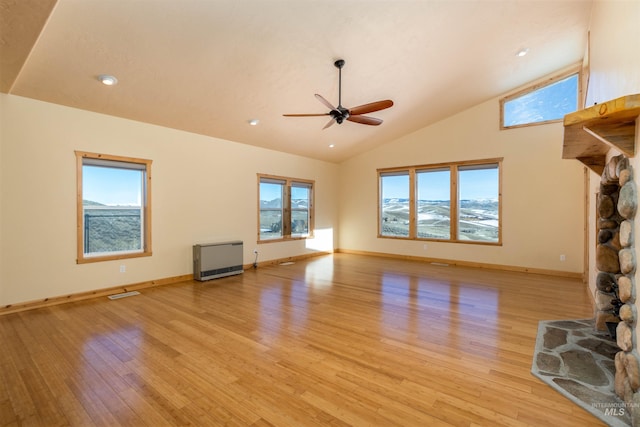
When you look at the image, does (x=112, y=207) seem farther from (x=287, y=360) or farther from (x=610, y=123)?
(x=610, y=123)

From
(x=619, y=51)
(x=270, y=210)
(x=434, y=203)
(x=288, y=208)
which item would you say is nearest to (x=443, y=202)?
(x=434, y=203)

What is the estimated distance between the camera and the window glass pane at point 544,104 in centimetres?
558

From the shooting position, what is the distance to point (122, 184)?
4781mm

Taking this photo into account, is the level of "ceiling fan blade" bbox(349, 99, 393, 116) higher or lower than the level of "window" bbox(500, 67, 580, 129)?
lower

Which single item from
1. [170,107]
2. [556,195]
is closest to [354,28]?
[170,107]

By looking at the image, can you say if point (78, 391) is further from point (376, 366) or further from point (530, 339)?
point (530, 339)

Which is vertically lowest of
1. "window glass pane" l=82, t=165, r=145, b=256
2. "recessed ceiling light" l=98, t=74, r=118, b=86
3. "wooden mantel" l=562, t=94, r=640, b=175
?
"window glass pane" l=82, t=165, r=145, b=256

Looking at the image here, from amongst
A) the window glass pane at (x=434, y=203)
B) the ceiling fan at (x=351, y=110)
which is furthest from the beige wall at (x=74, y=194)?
the window glass pane at (x=434, y=203)

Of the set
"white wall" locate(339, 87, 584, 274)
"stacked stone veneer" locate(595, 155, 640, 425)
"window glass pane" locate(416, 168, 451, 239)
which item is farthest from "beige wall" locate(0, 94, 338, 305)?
"stacked stone veneer" locate(595, 155, 640, 425)

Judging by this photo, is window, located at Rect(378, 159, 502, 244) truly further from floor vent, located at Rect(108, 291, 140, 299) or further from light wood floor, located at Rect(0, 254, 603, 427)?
floor vent, located at Rect(108, 291, 140, 299)

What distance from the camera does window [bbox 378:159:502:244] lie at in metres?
6.47

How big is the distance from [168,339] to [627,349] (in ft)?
11.9

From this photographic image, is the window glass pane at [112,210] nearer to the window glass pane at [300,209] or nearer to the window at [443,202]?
the window glass pane at [300,209]

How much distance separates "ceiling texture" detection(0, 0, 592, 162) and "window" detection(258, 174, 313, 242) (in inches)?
69.3
